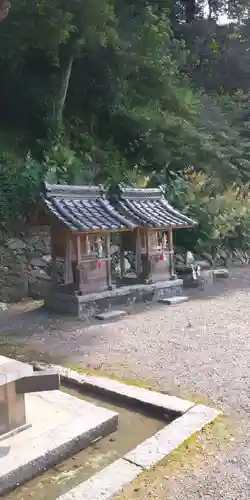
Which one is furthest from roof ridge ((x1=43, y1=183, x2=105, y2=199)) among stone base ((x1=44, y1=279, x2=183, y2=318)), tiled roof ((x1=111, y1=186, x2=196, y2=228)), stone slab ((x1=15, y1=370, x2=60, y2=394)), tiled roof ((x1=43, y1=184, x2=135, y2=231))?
stone slab ((x1=15, y1=370, x2=60, y2=394))

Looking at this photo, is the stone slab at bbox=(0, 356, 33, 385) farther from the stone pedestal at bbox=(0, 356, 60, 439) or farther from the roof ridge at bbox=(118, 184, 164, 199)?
the roof ridge at bbox=(118, 184, 164, 199)

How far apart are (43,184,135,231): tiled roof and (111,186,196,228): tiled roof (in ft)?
1.32

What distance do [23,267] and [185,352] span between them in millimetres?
4915

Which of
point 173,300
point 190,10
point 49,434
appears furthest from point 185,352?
point 190,10

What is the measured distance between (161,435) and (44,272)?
655cm

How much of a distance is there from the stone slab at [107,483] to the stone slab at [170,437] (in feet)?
0.27

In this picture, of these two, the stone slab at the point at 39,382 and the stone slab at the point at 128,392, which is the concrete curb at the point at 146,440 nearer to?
the stone slab at the point at 128,392

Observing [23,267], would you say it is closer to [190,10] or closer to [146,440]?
[146,440]

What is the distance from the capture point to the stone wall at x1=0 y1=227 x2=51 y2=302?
863 centimetres

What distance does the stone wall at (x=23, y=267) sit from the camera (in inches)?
340

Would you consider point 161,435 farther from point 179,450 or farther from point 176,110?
point 176,110

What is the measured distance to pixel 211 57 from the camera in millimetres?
16922

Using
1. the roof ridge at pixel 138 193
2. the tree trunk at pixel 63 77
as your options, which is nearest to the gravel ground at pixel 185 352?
the roof ridge at pixel 138 193

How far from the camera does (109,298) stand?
7.40 metres
